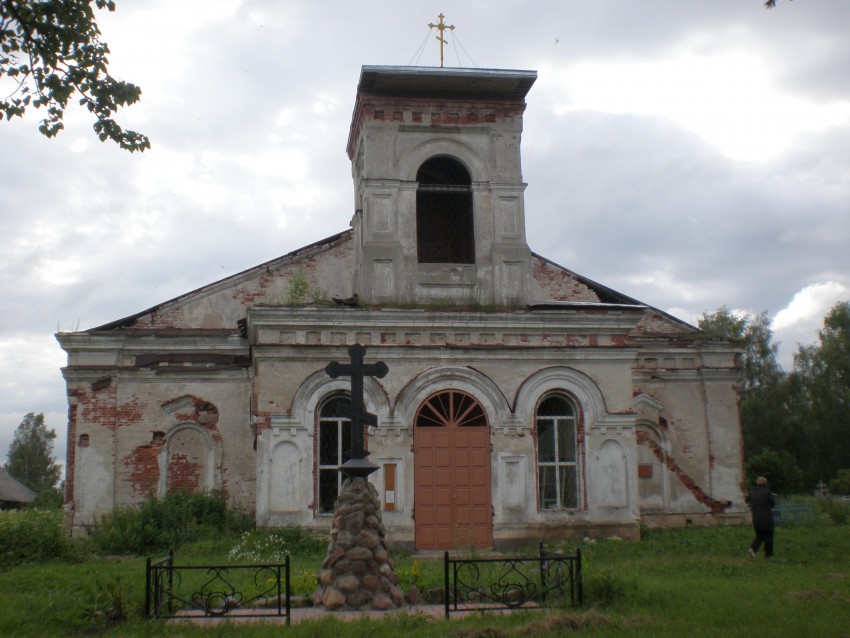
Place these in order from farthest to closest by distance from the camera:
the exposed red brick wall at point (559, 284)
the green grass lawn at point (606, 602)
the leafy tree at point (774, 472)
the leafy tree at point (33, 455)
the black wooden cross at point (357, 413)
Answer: the leafy tree at point (33, 455), the leafy tree at point (774, 472), the exposed red brick wall at point (559, 284), the black wooden cross at point (357, 413), the green grass lawn at point (606, 602)

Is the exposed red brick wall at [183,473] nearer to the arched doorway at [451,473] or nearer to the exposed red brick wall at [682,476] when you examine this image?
the arched doorway at [451,473]

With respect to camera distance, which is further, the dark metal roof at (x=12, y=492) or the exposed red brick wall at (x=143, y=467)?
the dark metal roof at (x=12, y=492)

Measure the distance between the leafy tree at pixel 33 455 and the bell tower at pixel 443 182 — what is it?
4321cm

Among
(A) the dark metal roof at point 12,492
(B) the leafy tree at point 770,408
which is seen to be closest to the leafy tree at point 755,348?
(B) the leafy tree at point 770,408

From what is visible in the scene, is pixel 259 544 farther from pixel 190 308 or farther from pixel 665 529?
pixel 665 529

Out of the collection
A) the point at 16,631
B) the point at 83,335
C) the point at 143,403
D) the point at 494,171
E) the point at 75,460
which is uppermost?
the point at 494,171

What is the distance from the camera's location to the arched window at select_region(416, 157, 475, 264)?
17.9m

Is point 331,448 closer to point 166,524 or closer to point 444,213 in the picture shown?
point 166,524

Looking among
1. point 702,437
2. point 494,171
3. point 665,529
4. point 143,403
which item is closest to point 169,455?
point 143,403

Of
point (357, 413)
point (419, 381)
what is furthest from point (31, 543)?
point (419, 381)

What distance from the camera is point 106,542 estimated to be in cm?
1609

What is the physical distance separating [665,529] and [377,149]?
10233 millimetres

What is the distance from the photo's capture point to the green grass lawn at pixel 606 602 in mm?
8594

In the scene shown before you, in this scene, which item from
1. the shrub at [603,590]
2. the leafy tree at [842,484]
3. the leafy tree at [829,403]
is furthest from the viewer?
the leafy tree at [829,403]
